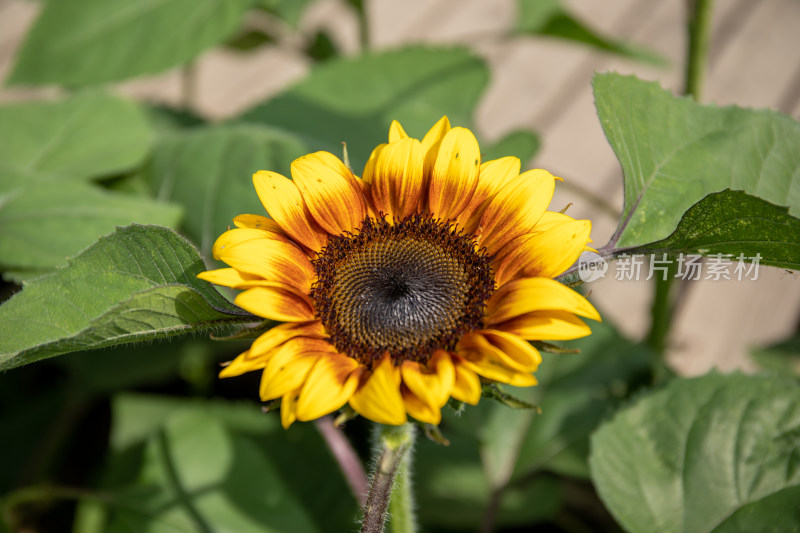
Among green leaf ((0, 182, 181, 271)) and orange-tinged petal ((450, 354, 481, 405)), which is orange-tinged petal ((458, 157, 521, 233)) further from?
green leaf ((0, 182, 181, 271))

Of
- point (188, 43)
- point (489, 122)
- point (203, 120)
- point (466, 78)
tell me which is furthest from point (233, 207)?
point (489, 122)

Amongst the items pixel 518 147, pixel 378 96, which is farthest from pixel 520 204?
pixel 378 96

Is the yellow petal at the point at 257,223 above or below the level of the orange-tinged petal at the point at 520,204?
below

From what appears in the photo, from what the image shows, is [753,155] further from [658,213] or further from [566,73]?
[566,73]

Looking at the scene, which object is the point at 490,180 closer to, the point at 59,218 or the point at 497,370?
the point at 497,370

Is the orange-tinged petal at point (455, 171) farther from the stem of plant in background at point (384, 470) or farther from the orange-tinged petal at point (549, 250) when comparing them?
the stem of plant in background at point (384, 470)

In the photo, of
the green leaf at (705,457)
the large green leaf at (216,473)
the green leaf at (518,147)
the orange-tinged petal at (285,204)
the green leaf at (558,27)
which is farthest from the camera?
the green leaf at (558,27)

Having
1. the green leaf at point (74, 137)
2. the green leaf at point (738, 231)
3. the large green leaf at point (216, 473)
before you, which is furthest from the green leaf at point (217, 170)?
the green leaf at point (738, 231)
